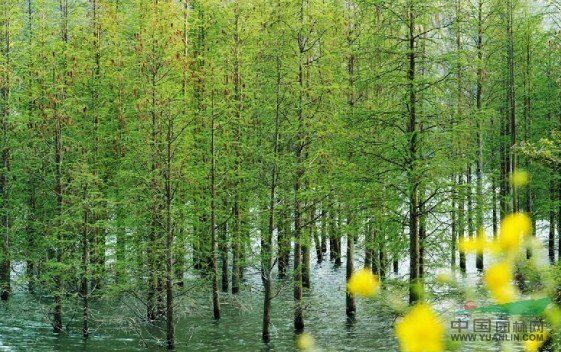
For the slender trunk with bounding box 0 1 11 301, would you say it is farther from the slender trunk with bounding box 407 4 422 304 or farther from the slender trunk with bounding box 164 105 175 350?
the slender trunk with bounding box 407 4 422 304

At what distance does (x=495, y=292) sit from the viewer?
1.01 m

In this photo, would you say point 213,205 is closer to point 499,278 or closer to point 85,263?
point 85,263

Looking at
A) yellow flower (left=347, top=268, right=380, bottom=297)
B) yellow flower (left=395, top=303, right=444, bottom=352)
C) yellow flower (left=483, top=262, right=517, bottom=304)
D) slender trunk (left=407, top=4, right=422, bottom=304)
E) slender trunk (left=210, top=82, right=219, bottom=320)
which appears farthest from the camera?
slender trunk (left=210, top=82, right=219, bottom=320)

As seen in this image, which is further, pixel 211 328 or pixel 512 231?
pixel 211 328

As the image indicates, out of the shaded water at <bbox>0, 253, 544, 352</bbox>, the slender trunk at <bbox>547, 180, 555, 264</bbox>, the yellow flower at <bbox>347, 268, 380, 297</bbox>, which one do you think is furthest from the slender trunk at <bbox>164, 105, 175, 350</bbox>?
the slender trunk at <bbox>547, 180, 555, 264</bbox>

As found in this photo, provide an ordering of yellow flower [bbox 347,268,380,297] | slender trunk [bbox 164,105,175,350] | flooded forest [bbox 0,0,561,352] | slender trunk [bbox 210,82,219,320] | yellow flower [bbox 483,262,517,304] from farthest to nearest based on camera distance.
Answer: slender trunk [bbox 210,82,219,320] → slender trunk [bbox 164,105,175,350] → flooded forest [bbox 0,0,561,352] → yellow flower [bbox 347,268,380,297] → yellow flower [bbox 483,262,517,304]

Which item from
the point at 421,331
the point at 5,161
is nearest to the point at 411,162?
the point at 421,331

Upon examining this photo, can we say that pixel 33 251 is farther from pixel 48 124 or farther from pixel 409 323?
pixel 409 323

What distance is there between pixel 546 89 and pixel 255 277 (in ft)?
57.1

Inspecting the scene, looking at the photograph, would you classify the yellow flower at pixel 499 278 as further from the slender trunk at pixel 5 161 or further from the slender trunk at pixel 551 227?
the slender trunk at pixel 551 227

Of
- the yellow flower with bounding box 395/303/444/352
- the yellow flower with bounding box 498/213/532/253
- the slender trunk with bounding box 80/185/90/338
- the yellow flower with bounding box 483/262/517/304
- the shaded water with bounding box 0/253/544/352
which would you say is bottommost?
the shaded water with bounding box 0/253/544/352

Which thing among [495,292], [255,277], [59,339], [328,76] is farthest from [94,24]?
[495,292]

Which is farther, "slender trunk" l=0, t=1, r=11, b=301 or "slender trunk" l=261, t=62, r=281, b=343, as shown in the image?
"slender trunk" l=0, t=1, r=11, b=301

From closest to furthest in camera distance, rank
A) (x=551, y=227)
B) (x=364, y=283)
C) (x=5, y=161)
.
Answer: (x=364, y=283) → (x=5, y=161) → (x=551, y=227)
